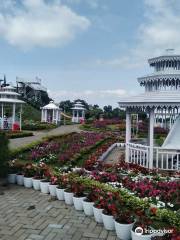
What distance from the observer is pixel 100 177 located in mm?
10133

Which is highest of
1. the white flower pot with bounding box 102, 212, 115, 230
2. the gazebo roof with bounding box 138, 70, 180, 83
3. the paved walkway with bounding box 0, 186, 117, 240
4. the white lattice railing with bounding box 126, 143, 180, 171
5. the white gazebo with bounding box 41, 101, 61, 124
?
the gazebo roof with bounding box 138, 70, 180, 83

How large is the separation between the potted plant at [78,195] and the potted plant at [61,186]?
388 millimetres

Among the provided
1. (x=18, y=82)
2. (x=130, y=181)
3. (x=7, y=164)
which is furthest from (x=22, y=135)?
(x=18, y=82)

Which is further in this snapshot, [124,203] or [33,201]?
[33,201]

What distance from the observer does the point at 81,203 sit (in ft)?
26.9

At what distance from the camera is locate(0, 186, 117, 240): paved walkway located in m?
6.57

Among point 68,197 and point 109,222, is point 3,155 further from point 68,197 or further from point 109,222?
point 109,222

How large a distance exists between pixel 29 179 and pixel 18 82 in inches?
2195

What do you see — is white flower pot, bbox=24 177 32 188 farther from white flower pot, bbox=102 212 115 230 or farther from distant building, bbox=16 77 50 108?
distant building, bbox=16 77 50 108

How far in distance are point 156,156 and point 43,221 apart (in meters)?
7.15

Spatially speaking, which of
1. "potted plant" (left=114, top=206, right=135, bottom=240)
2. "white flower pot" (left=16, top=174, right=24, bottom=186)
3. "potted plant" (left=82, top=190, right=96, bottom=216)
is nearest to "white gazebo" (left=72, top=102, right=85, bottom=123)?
"white flower pot" (left=16, top=174, right=24, bottom=186)

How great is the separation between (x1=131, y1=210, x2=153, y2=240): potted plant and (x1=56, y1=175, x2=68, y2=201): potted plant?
304 cm

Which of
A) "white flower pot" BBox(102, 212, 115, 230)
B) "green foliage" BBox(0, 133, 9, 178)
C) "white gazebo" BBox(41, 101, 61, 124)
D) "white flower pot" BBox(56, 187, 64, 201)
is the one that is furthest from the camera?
"white gazebo" BBox(41, 101, 61, 124)

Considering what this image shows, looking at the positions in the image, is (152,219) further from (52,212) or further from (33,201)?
(33,201)
